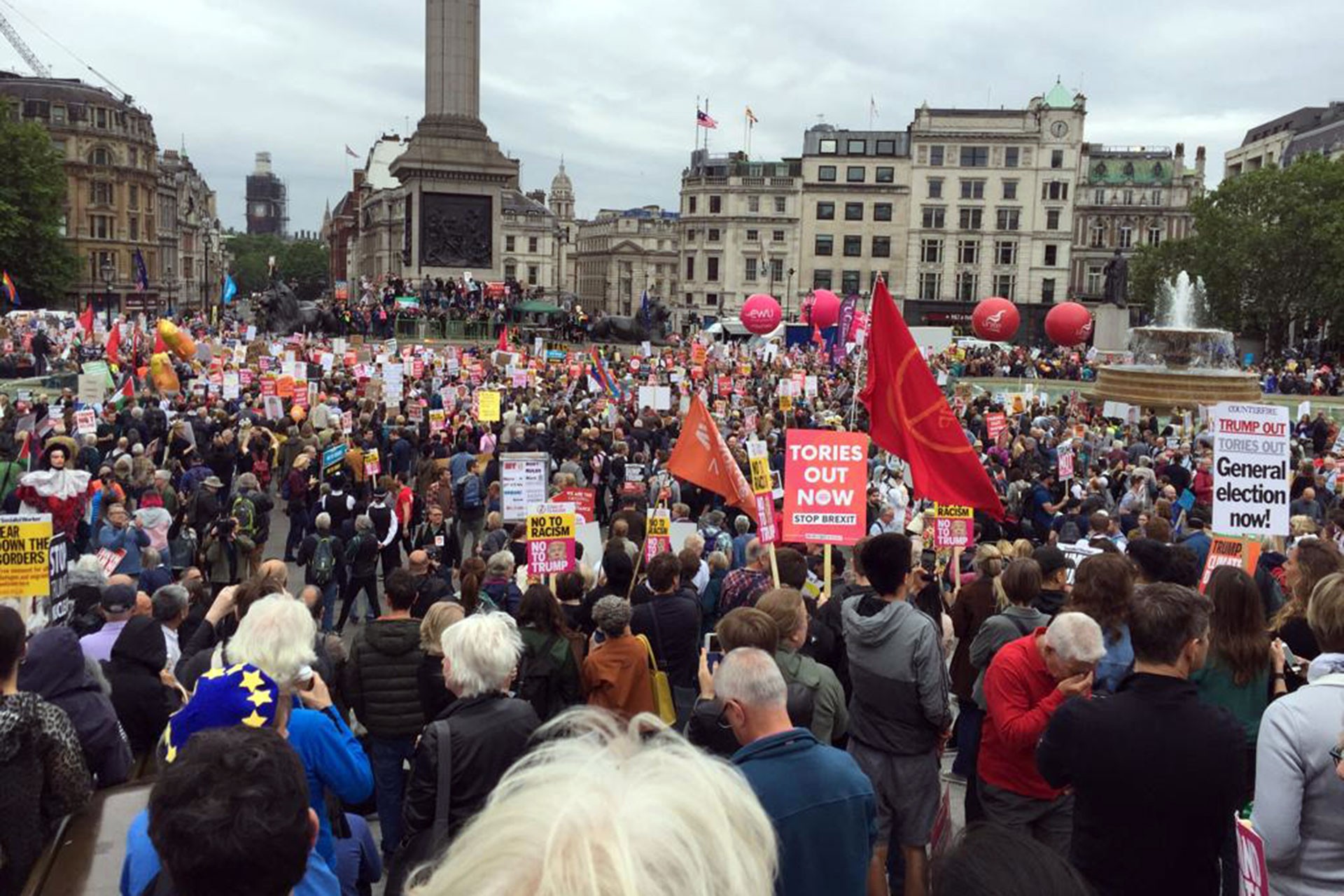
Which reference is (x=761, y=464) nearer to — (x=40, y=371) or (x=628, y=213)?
(x=40, y=371)

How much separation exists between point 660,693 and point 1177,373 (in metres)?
31.1

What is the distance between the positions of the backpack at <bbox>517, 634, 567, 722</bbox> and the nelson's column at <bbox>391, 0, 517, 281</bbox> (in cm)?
4655

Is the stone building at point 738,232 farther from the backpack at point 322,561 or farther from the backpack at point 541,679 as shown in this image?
the backpack at point 541,679

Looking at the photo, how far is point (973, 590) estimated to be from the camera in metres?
7.55

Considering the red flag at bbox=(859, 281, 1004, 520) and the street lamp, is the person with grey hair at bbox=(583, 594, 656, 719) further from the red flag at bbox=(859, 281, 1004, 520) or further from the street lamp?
the street lamp

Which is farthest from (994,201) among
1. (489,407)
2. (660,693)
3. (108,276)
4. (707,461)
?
(660,693)

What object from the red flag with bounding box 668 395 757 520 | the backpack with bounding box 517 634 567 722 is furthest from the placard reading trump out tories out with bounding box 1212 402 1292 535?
the backpack with bounding box 517 634 567 722

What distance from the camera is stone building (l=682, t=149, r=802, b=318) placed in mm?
87188

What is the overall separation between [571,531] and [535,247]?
123 m

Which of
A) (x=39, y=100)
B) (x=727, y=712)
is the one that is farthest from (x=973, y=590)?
(x=39, y=100)

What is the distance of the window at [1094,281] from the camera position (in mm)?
93125

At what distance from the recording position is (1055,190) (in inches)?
3270

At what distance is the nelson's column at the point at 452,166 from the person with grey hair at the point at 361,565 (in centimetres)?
4082

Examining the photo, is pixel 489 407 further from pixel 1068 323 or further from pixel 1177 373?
pixel 1068 323
